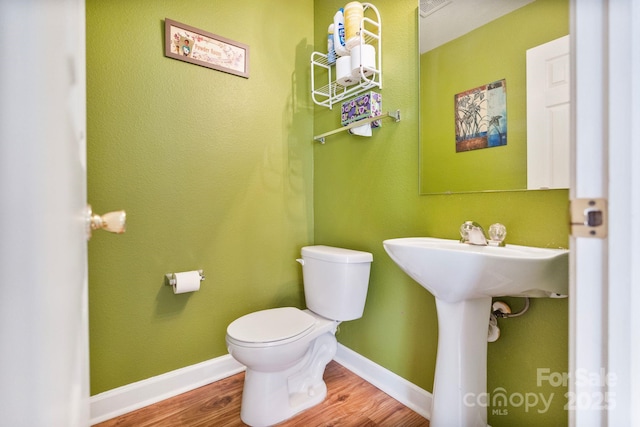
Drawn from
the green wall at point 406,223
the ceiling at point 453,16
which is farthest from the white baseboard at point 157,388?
the ceiling at point 453,16

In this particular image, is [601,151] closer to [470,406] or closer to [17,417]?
[17,417]

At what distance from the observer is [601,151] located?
44cm

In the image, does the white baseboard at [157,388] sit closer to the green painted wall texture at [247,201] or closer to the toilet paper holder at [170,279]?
the green painted wall texture at [247,201]

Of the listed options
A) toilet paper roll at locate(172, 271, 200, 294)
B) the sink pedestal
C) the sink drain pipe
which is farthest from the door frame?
toilet paper roll at locate(172, 271, 200, 294)

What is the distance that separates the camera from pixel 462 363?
0.95m

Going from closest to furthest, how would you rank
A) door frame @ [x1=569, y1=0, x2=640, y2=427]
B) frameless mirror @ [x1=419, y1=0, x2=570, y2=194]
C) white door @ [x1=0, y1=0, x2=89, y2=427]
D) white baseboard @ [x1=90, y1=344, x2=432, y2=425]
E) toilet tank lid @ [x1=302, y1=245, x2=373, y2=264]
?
white door @ [x1=0, y1=0, x2=89, y2=427]
door frame @ [x1=569, y1=0, x2=640, y2=427]
frameless mirror @ [x1=419, y1=0, x2=570, y2=194]
white baseboard @ [x1=90, y1=344, x2=432, y2=425]
toilet tank lid @ [x1=302, y1=245, x2=373, y2=264]

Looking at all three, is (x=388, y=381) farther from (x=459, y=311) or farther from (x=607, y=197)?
(x=607, y=197)

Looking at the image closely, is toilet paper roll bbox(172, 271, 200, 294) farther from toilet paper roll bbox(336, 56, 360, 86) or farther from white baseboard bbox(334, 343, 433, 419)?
toilet paper roll bbox(336, 56, 360, 86)

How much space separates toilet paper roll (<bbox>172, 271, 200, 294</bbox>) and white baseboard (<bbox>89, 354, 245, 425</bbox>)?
456 mm

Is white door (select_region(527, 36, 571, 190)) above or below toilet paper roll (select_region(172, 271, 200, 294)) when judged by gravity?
above

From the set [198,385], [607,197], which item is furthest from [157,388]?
[607,197]

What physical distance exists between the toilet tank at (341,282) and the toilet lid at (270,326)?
0.47ft

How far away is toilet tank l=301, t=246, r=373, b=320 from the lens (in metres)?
1.39

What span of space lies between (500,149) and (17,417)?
4.34 ft
